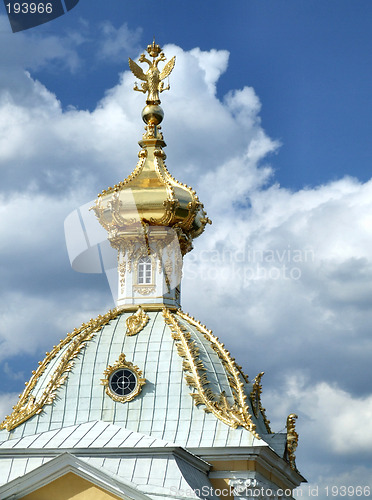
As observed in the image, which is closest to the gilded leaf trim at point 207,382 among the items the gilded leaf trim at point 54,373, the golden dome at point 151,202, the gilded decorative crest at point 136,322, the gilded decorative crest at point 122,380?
the gilded decorative crest at point 136,322

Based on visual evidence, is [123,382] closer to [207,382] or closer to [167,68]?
[207,382]

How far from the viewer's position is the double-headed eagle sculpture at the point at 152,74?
35.0 m

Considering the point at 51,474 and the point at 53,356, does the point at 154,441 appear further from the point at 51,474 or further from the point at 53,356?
the point at 53,356

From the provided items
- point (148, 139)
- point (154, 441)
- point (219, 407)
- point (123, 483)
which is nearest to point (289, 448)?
point (219, 407)

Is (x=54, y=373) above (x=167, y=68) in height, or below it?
below

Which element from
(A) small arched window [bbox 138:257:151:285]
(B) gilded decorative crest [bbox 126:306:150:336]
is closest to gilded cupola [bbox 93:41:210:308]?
(A) small arched window [bbox 138:257:151:285]

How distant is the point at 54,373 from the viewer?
99.1 feet

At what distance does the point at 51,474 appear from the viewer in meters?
25.1

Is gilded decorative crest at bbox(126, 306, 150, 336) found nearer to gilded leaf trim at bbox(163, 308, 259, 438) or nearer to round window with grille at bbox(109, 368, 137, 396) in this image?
gilded leaf trim at bbox(163, 308, 259, 438)

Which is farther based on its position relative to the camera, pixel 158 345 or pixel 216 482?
pixel 158 345

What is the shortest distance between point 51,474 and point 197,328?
7.71 m

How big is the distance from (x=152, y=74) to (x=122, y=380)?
9776 millimetres

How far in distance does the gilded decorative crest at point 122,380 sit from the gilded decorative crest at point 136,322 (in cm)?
119

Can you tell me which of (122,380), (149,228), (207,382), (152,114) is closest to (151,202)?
(149,228)
